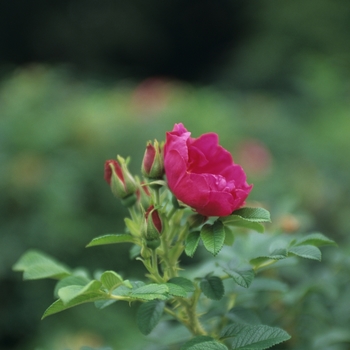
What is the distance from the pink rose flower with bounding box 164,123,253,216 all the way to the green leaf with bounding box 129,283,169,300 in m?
0.12

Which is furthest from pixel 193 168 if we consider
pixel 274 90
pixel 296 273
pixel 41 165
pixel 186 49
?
pixel 186 49

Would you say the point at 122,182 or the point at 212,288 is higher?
the point at 122,182

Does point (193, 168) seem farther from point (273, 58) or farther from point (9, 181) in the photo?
point (273, 58)

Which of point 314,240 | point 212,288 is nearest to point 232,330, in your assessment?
point 212,288

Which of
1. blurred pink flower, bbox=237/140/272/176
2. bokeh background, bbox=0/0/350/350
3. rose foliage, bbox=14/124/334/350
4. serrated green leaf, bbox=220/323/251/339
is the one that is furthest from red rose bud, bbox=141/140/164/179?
blurred pink flower, bbox=237/140/272/176

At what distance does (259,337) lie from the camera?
0.67 meters

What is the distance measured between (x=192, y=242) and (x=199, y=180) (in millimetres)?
80

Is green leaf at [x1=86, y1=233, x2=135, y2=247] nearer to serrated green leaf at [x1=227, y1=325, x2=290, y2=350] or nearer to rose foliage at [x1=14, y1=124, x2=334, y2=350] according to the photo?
rose foliage at [x1=14, y1=124, x2=334, y2=350]

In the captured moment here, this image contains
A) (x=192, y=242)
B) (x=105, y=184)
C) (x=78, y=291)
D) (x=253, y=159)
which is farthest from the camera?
(x=253, y=159)

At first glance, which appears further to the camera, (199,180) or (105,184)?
(105,184)

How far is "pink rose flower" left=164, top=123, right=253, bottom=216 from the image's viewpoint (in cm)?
69

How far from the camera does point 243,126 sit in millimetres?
3828

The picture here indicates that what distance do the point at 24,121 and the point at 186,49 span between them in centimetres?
705

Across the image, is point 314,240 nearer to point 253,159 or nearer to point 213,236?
point 213,236
